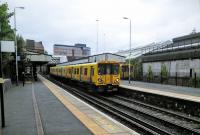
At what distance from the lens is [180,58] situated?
41.4 metres

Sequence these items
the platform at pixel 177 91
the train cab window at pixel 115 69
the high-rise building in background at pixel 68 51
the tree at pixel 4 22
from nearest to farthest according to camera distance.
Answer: the platform at pixel 177 91 < the train cab window at pixel 115 69 < the tree at pixel 4 22 < the high-rise building in background at pixel 68 51

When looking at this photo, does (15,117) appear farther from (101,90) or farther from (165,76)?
(165,76)

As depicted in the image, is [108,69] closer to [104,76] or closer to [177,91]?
[104,76]

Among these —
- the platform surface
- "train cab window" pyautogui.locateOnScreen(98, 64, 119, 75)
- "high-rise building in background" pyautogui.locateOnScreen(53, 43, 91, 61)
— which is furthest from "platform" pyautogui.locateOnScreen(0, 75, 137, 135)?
"high-rise building in background" pyautogui.locateOnScreen(53, 43, 91, 61)

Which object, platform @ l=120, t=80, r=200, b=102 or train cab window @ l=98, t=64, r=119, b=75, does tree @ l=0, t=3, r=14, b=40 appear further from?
platform @ l=120, t=80, r=200, b=102

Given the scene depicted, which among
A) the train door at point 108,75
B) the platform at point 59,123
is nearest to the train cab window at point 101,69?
the train door at point 108,75

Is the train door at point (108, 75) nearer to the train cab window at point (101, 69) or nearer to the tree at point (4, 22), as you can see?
the train cab window at point (101, 69)

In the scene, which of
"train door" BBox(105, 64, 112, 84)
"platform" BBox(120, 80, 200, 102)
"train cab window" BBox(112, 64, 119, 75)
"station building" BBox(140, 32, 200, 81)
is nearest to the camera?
"platform" BBox(120, 80, 200, 102)

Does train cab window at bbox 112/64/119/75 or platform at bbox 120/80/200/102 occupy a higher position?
train cab window at bbox 112/64/119/75

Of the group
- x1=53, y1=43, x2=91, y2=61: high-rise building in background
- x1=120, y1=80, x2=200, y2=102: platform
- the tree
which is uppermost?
x1=53, y1=43, x2=91, y2=61: high-rise building in background

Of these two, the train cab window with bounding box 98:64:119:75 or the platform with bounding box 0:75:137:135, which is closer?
the platform with bounding box 0:75:137:135

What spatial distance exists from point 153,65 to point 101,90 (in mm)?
22026

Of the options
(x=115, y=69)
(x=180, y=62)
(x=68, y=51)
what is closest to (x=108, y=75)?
(x=115, y=69)

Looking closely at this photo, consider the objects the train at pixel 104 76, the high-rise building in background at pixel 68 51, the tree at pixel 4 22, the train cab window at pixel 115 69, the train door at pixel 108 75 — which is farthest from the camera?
the high-rise building in background at pixel 68 51
